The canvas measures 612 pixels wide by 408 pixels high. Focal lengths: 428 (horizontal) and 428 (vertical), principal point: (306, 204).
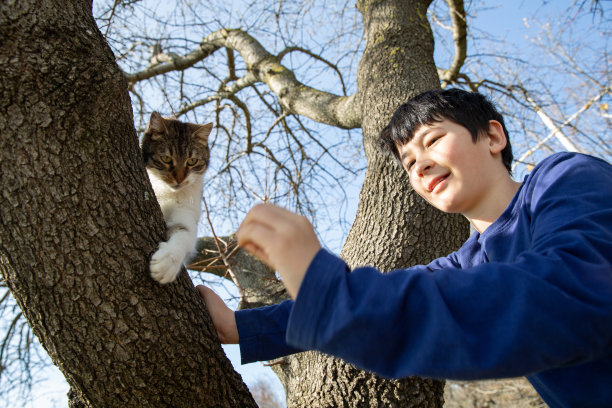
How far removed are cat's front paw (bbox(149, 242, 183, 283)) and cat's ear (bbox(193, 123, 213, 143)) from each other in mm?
1506

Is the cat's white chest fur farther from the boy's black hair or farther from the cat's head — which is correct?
the boy's black hair

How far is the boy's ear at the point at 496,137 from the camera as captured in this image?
1.51m

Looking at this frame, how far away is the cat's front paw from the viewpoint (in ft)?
4.23

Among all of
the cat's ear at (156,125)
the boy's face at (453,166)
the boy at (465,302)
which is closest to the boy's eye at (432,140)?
the boy's face at (453,166)

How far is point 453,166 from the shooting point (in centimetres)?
137

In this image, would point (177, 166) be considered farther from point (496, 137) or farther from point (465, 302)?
point (465, 302)

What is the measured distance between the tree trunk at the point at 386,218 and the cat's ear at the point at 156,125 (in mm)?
1207

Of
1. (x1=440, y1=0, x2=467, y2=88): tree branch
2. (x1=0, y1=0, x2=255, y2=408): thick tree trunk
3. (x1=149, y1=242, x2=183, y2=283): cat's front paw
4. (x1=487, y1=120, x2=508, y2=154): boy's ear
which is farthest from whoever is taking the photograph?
(x1=440, y1=0, x2=467, y2=88): tree branch

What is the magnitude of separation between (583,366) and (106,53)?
1.61 m

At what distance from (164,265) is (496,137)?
1.22 m

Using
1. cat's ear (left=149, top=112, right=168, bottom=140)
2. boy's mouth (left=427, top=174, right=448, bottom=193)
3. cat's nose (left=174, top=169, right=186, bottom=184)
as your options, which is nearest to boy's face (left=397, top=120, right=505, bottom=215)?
boy's mouth (left=427, top=174, right=448, bottom=193)

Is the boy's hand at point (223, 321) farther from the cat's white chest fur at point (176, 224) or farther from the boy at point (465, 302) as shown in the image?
the boy at point (465, 302)

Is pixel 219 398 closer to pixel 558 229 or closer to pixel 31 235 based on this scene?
pixel 31 235

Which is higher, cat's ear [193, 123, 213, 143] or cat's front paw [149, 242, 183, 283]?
cat's ear [193, 123, 213, 143]
